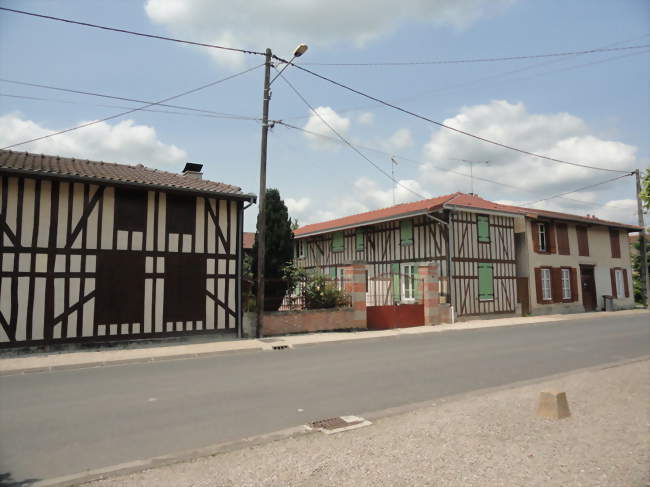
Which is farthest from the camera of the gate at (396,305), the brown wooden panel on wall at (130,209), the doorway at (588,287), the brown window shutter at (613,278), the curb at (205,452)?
the brown window shutter at (613,278)

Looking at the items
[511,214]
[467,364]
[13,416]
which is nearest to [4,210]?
[13,416]

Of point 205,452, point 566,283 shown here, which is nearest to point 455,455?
point 205,452

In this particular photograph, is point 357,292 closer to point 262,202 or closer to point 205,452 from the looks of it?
point 262,202

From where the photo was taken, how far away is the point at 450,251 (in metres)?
17.9

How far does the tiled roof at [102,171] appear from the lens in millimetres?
10391

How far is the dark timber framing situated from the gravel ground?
8.43m

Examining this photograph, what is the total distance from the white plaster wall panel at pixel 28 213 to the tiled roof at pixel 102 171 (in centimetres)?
43

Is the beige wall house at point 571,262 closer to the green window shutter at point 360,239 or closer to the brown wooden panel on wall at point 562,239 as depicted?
the brown wooden panel on wall at point 562,239

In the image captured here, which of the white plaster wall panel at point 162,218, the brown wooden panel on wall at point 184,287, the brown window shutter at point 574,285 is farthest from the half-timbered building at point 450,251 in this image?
the white plaster wall panel at point 162,218

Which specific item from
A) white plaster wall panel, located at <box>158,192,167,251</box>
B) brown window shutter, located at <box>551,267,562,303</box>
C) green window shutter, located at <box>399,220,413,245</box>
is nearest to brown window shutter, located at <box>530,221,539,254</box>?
brown window shutter, located at <box>551,267,562,303</box>

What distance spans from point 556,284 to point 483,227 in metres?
5.78

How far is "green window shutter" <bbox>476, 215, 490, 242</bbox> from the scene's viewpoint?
19297 millimetres

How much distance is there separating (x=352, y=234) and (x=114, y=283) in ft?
46.4

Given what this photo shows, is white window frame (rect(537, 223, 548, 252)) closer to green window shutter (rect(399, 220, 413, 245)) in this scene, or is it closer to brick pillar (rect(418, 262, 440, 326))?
green window shutter (rect(399, 220, 413, 245))
